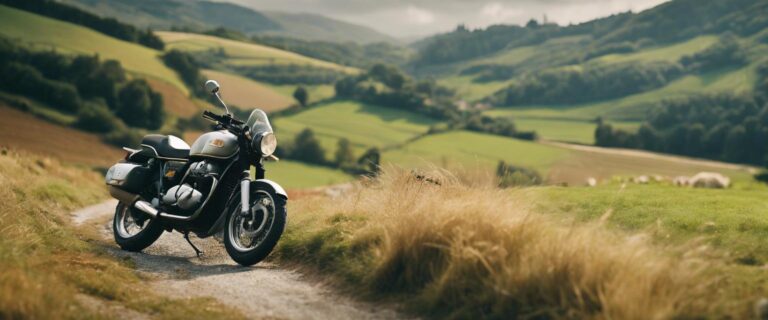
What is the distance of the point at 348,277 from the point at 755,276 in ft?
14.7

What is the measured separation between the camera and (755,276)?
7.52 metres

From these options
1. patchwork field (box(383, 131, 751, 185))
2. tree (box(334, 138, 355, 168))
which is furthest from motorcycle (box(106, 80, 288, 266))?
patchwork field (box(383, 131, 751, 185))

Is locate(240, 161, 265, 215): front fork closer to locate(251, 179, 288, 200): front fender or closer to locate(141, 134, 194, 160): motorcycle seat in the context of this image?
locate(251, 179, 288, 200): front fender

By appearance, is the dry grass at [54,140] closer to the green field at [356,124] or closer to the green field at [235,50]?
the green field at [356,124]

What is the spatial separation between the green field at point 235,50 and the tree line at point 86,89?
6230cm

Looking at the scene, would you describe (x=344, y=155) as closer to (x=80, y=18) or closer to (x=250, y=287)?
(x=80, y=18)

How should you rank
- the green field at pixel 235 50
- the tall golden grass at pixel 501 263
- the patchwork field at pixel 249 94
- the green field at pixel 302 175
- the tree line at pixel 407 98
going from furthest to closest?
the green field at pixel 235 50
the tree line at pixel 407 98
the patchwork field at pixel 249 94
the green field at pixel 302 175
the tall golden grass at pixel 501 263

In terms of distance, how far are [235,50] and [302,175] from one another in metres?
84.5

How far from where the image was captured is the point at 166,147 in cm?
1130

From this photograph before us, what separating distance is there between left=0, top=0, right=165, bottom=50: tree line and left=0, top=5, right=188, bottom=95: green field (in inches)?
105

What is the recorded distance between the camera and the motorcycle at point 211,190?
9219mm

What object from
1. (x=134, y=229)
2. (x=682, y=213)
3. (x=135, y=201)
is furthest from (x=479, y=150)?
(x=135, y=201)

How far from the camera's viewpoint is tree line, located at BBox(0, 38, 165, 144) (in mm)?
74625

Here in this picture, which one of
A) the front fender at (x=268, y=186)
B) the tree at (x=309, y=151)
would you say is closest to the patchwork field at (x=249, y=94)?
the tree at (x=309, y=151)
